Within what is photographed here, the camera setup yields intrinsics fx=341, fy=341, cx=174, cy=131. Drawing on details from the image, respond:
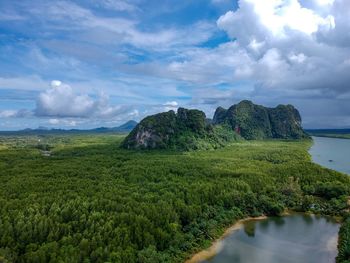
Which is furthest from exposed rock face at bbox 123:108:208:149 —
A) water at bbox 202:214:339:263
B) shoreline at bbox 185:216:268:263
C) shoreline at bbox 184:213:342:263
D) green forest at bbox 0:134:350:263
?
water at bbox 202:214:339:263

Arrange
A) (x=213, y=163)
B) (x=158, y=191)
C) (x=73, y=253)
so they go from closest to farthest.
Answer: (x=73, y=253) → (x=158, y=191) → (x=213, y=163)

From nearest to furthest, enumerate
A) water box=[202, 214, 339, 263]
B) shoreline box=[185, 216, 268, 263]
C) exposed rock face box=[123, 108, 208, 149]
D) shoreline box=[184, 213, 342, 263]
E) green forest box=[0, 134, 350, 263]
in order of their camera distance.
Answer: green forest box=[0, 134, 350, 263] → shoreline box=[185, 216, 268, 263] → shoreline box=[184, 213, 342, 263] → water box=[202, 214, 339, 263] → exposed rock face box=[123, 108, 208, 149]

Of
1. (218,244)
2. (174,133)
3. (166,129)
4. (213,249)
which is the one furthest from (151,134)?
(213,249)

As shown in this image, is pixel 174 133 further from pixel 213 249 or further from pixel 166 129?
pixel 213 249

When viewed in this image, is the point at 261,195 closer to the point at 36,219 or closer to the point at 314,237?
the point at 314,237

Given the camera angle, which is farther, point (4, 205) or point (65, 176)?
point (65, 176)

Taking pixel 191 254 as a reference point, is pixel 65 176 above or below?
above

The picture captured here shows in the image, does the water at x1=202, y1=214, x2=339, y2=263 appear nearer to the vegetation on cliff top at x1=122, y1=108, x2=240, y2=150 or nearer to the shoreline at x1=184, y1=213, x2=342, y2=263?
the shoreline at x1=184, y1=213, x2=342, y2=263

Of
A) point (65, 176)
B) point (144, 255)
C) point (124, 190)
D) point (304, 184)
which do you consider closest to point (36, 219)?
point (144, 255)
